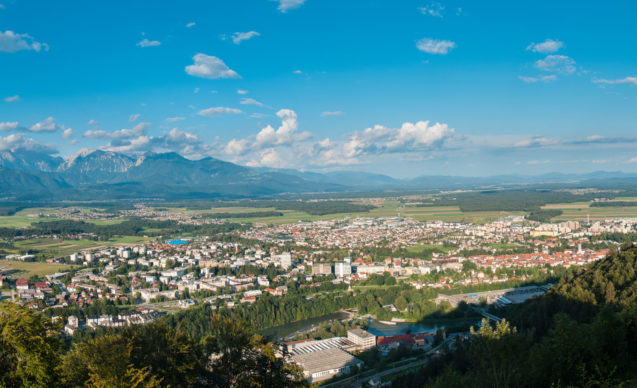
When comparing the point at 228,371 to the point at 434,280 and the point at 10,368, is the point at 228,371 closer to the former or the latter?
the point at 10,368

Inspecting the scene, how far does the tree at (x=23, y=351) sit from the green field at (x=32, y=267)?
1558 inches

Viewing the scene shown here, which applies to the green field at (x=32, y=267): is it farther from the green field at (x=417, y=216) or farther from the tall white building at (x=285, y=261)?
the green field at (x=417, y=216)

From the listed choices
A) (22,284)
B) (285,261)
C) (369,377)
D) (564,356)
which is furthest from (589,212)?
(22,284)

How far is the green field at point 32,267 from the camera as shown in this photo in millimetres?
41597

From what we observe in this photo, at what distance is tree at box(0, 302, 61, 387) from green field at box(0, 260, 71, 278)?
39573 millimetres

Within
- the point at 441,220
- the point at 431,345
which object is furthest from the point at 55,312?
the point at 441,220

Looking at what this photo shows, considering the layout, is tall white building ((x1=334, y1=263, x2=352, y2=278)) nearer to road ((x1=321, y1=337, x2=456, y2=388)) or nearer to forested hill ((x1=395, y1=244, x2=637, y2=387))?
road ((x1=321, y1=337, x2=456, y2=388))

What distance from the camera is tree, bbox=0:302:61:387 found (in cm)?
643

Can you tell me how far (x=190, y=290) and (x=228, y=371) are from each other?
30494mm

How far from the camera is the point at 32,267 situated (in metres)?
44.7

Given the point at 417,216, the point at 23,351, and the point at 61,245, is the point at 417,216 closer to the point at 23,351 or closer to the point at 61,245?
the point at 61,245

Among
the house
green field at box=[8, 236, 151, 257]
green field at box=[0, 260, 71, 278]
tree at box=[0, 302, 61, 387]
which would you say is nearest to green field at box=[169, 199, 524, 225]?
green field at box=[8, 236, 151, 257]

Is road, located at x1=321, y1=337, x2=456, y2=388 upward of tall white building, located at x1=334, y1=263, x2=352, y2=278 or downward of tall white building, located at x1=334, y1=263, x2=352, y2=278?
downward

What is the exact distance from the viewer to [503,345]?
10195 mm
